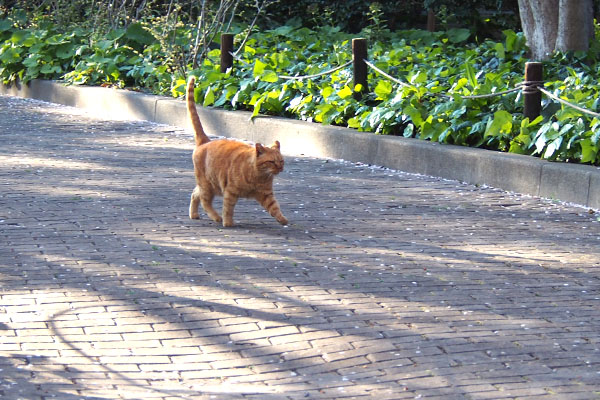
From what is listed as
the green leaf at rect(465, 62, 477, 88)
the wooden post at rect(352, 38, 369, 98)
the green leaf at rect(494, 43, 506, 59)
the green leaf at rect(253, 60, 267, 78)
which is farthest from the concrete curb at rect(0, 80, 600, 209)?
the green leaf at rect(494, 43, 506, 59)

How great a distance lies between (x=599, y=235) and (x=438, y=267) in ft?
5.21

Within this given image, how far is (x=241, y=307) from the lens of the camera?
17.7ft

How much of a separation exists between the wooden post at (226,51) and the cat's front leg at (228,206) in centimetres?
622

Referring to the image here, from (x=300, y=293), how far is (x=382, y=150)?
15.5ft

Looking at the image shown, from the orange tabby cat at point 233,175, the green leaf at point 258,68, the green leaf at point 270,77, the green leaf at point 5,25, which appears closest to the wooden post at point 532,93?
the orange tabby cat at point 233,175

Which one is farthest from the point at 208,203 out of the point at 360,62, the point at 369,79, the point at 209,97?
the point at 209,97

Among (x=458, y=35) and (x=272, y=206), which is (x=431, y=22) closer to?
(x=458, y=35)

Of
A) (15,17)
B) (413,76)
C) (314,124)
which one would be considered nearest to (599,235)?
(413,76)

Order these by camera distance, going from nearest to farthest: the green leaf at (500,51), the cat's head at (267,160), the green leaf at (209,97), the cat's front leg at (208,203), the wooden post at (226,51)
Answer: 1. the cat's head at (267,160)
2. the cat's front leg at (208,203)
3. the green leaf at (209,97)
4. the wooden post at (226,51)
5. the green leaf at (500,51)

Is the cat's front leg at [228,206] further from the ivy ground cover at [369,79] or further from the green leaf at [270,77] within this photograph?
the green leaf at [270,77]

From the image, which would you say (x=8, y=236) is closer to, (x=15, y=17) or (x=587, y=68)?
(x=587, y=68)

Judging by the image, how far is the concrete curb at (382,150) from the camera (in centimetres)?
839

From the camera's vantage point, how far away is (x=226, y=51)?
1324 cm

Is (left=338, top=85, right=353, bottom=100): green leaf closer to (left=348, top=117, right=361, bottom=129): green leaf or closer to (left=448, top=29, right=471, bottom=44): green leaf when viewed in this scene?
(left=348, top=117, right=361, bottom=129): green leaf
